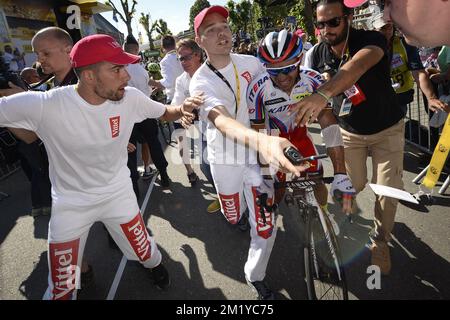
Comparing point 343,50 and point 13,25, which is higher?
point 13,25

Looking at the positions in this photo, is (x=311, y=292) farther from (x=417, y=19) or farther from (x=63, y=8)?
(x=63, y=8)

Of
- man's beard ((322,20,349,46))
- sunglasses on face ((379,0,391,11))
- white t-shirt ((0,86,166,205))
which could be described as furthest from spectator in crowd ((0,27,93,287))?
sunglasses on face ((379,0,391,11))

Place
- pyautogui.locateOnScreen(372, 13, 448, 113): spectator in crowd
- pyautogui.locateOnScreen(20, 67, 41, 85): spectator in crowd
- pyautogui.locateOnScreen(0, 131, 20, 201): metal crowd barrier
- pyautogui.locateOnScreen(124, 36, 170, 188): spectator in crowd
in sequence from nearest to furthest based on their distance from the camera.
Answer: pyautogui.locateOnScreen(372, 13, 448, 113): spectator in crowd, pyautogui.locateOnScreen(0, 131, 20, 201): metal crowd barrier, pyautogui.locateOnScreen(124, 36, 170, 188): spectator in crowd, pyautogui.locateOnScreen(20, 67, 41, 85): spectator in crowd

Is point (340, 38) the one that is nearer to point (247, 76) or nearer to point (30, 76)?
point (247, 76)

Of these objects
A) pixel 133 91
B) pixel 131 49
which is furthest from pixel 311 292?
pixel 131 49

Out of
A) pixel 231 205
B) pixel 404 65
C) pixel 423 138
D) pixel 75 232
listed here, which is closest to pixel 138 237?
pixel 75 232

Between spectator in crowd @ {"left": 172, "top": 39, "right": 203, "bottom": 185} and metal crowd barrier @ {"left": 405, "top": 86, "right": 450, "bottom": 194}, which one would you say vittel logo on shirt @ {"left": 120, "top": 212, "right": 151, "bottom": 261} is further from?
metal crowd barrier @ {"left": 405, "top": 86, "right": 450, "bottom": 194}

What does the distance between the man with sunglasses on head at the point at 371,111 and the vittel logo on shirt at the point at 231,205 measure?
1.45m

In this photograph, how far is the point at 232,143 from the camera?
10.2ft

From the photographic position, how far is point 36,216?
5410 millimetres

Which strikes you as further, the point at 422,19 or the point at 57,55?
the point at 57,55

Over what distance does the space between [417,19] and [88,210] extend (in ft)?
8.82

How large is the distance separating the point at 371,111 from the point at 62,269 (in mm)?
3340

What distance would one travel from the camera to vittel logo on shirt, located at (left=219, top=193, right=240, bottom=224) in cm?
321
